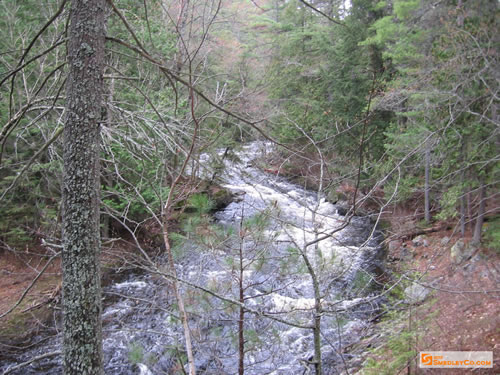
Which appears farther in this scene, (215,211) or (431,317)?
(215,211)

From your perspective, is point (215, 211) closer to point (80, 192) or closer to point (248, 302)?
point (248, 302)

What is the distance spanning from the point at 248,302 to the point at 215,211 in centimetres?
645

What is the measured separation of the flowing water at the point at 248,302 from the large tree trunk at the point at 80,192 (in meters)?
1.52

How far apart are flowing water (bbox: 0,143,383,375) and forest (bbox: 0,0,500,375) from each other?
0.05 m

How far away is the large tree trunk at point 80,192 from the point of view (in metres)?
1.63

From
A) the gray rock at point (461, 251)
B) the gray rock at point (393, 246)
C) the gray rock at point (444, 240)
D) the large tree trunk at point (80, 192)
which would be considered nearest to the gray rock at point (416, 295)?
the gray rock at point (461, 251)

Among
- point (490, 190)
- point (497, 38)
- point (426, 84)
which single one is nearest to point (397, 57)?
point (426, 84)

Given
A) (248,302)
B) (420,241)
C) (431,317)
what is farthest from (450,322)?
(420,241)

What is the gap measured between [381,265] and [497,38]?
5505 millimetres

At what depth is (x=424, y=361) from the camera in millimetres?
4762

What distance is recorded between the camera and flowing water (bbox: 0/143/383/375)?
3734 millimetres

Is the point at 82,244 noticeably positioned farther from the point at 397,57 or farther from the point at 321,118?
the point at 321,118

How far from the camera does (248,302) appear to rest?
20.2ft

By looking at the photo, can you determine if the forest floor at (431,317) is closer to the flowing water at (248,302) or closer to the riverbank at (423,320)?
the riverbank at (423,320)
